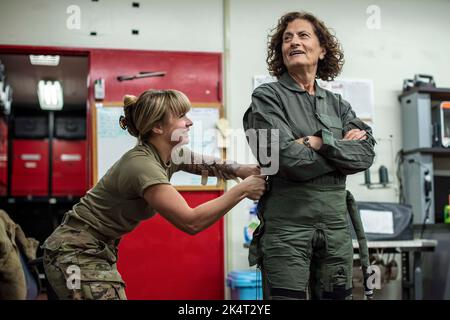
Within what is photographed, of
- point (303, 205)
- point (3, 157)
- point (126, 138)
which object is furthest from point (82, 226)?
point (3, 157)

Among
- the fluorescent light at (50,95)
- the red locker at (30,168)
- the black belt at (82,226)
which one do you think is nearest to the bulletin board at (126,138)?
the black belt at (82,226)

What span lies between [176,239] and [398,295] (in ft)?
5.27

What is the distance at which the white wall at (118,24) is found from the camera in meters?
3.54

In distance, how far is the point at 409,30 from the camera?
3924 mm

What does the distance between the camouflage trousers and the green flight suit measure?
0.45m

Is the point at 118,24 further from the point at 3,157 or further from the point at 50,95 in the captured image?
the point at 50,95

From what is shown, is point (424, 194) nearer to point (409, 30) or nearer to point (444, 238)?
point (444, 238)

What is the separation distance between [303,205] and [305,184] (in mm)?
68

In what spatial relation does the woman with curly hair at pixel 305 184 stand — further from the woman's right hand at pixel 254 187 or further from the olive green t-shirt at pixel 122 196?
the olive green t-shirt at pixel 122 196

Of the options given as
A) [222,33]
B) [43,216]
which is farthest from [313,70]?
[43,216]

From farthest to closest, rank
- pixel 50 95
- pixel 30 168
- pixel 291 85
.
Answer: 1. pixel 50 95
2. pixel 30 168
3. pixel 291 85

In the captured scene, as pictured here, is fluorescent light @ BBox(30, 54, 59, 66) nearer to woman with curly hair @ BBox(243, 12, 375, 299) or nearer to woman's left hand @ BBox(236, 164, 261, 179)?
woman's left hand @ BBox(236, 164, 261, 179)

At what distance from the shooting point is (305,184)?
64.9 inches

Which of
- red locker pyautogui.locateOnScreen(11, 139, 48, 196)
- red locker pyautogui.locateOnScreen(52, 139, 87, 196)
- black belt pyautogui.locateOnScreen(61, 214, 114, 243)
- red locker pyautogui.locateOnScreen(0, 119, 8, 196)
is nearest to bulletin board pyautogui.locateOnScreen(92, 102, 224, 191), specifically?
black belt pyautogui.locateOnScreen(61, 214, 114, 243)
